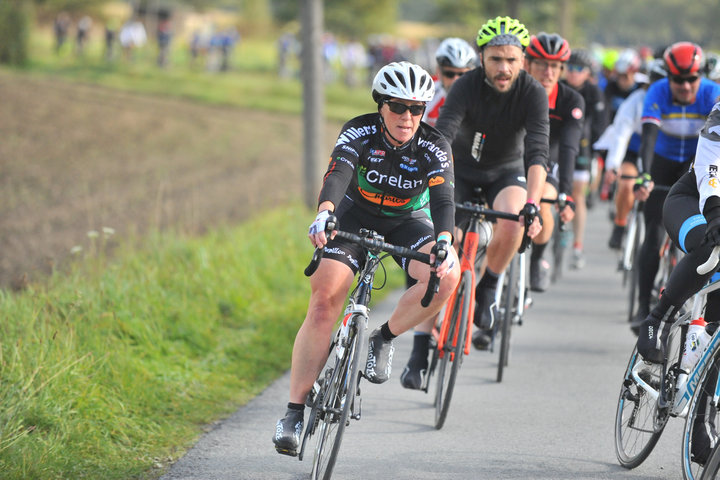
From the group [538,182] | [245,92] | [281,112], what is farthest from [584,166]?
[245,92]

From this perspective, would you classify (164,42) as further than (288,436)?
Yes

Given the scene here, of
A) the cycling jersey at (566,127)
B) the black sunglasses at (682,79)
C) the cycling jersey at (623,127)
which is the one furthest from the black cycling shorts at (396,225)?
the cycling jersey at (623,127)

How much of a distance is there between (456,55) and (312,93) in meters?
5.87

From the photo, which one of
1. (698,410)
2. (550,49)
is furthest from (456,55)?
(698,410)

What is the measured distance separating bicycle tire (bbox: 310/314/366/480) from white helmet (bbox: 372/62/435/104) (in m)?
1.21

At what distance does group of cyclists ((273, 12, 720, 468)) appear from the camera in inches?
206

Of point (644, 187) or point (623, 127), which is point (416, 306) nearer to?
point (644, 187)

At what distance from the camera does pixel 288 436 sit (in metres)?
5.16

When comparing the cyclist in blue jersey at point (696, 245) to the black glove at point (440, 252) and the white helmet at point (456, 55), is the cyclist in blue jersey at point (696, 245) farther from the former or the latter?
the white helmet at point (456, 55)

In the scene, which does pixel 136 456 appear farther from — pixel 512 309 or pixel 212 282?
pixel 212 282

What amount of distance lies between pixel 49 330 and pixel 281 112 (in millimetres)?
32474

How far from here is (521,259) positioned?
8.01 m

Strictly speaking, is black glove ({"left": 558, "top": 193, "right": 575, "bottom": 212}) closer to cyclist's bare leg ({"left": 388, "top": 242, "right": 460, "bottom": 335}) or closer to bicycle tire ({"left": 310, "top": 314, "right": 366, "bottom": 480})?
cyclist's bare leg ({"left": 388, "top": 242, "right": 460, "bottom": 335})

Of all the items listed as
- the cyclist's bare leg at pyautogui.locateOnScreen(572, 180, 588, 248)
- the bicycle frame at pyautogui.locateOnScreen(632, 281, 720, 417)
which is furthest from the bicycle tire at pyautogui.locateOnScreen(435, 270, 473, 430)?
the cyclist's bare leg at pyautogui.locateOnScreen(572, 180, 588, 248)
